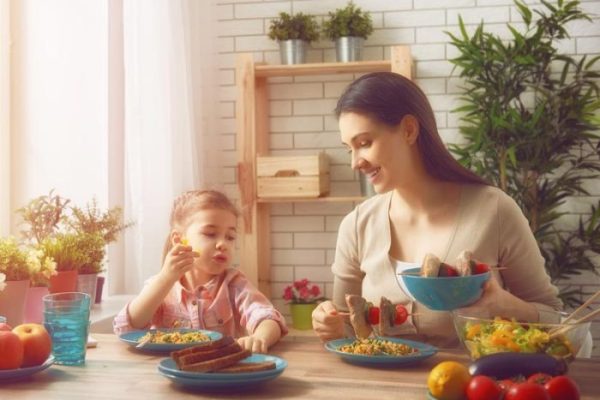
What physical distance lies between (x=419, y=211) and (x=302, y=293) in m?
1.85

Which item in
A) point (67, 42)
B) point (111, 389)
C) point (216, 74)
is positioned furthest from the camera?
point (216, 74)

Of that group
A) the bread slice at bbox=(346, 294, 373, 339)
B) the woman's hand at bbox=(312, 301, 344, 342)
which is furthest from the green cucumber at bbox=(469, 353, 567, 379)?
the woman's hand at bbox=(312, 301, 344, 342)

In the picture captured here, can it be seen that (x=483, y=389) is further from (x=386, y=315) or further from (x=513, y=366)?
(x=386, y=315)

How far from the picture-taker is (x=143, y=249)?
10.7 feet

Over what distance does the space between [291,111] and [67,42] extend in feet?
5.17

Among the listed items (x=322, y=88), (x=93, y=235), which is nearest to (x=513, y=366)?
(x=93, y=235)

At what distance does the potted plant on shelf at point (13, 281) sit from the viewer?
2035mm

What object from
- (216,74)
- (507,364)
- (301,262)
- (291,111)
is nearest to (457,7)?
(291,111)

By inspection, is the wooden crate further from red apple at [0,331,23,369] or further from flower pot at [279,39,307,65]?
red apple at [0,331,23,369]

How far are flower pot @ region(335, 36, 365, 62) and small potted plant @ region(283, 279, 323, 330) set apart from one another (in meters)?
1.19

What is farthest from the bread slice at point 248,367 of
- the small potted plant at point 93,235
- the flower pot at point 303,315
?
the flower pot at point 303,315

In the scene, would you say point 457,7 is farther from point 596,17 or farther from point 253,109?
point 253,109

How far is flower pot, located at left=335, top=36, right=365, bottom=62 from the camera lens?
4.00 meters

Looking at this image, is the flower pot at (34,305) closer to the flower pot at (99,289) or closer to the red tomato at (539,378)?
the flower pot at (99,289)
